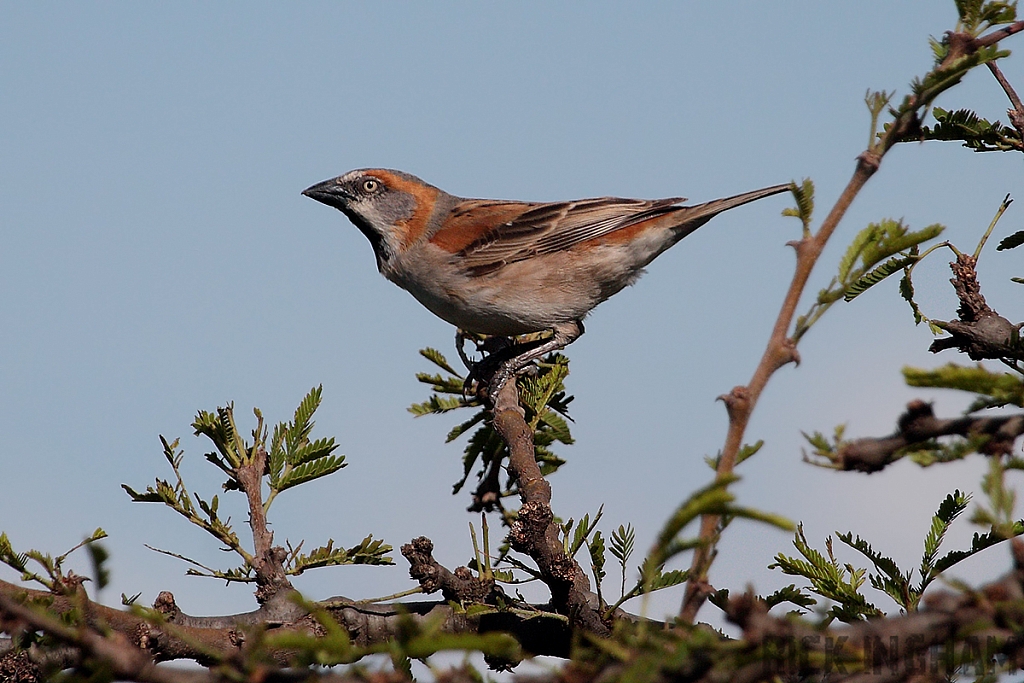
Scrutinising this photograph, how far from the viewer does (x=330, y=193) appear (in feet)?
30.9

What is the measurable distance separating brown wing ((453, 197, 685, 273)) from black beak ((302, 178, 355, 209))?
1.16 m

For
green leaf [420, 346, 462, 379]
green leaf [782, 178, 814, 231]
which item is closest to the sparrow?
green leaf [420, 346, 462, 379]

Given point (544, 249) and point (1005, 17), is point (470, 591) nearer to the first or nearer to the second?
point (1005, 17)

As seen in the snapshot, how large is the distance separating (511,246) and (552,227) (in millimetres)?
456

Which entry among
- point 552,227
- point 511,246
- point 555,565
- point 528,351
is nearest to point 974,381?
point 555,565

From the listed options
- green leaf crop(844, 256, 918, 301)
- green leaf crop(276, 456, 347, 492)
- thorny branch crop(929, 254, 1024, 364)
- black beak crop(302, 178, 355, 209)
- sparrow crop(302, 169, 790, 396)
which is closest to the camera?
green leaf crop(844, 256, 918, 301)

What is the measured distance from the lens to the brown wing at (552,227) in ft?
28.7

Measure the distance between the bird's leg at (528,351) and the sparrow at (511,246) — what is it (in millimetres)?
26

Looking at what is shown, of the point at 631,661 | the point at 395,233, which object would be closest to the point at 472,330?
the point at 395,233

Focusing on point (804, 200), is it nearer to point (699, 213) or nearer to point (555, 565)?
point (555, 565)

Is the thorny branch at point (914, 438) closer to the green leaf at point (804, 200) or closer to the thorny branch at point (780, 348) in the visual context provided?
the thorny branch at point (780, 348)

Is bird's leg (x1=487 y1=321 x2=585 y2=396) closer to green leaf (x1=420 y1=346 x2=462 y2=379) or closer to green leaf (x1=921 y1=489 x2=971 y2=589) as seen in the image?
green leaf (x1=420 y1=346 x2=462 y2=379)

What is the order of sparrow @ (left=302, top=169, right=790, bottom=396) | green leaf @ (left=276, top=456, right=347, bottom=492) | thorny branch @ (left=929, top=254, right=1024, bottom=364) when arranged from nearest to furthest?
thorny branch @ (left=929, top=254, right=1024, bottom=364)
green leaf @ (left=276, top=456, right=347, bottom=492)
sparrow @ (left=302, top=169, right=790, bottom=396)

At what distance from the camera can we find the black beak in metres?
9.39
